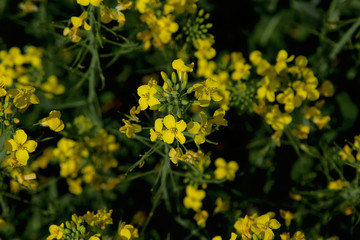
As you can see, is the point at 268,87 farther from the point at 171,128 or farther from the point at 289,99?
the point at 171,128

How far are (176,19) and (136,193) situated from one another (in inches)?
61.0

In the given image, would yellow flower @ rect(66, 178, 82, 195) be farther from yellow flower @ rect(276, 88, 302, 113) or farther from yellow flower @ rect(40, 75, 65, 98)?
yellow flower @ rect(276, 88, 302, 113)

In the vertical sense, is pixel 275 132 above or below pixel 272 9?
below

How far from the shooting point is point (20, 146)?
1.89 meters

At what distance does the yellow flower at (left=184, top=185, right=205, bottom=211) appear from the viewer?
2.55m

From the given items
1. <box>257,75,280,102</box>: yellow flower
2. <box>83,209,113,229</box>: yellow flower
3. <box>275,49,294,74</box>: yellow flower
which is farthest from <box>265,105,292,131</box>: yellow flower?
<box>83,209,113,229</box>: yellow flower

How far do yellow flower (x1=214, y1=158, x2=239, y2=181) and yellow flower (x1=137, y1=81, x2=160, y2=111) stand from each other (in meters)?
1.08

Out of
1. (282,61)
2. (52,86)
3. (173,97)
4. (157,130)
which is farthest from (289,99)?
(52,86)

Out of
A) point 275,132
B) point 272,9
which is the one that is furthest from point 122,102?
point 272,9

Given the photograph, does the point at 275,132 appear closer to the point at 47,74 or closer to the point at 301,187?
the point at 301,187

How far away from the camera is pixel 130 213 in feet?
9.65

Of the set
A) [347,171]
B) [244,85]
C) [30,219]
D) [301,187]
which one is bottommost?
A: [30,219]

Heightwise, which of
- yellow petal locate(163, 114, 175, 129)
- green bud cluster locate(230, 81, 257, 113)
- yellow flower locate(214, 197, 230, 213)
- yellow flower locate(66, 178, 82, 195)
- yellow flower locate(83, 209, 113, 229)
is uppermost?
yellow petal locate(163, 114, 175, 129)

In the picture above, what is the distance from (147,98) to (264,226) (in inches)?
38.8
